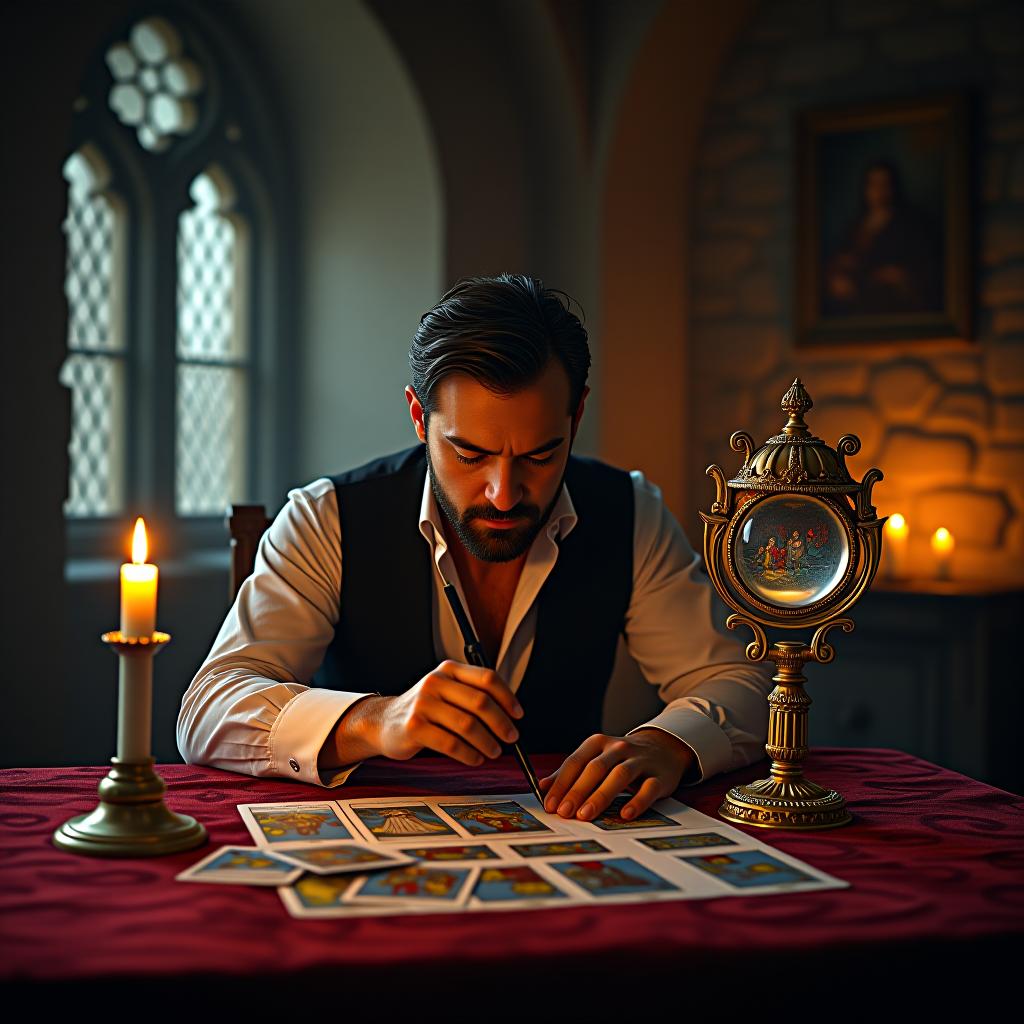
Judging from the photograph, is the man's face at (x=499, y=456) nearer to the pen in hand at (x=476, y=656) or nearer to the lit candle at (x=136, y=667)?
the pen in hand at (x=476, y=656)

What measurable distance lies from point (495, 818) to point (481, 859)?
19cm

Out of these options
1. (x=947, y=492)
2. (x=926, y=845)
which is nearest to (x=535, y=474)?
(x=926, y=845)

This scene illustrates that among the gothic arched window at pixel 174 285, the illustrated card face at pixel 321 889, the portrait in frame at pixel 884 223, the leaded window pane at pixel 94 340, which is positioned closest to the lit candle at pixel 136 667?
the illustrated card face at pixel 321 889

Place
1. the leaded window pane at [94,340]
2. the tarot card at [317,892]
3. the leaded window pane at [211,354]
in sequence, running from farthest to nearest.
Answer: the leaded window pane at [211,354] → the leaded window pane at [94,340] → the tarot card at [317,892]

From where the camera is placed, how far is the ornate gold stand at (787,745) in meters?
1.44

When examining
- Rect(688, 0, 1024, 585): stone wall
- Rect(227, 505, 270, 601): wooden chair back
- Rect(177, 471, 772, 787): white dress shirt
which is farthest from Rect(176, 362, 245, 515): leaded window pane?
Rect(177, 471, 772, 787): white dress shirt

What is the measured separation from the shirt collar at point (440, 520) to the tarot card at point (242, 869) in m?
0.92

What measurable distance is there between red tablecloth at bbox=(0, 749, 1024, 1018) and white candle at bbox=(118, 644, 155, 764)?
114mm

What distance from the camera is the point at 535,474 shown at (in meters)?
1.94

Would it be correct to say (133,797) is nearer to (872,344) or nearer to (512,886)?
(512,886)

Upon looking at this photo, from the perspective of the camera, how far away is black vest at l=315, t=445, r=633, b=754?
216 cm

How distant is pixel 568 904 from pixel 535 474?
92cm

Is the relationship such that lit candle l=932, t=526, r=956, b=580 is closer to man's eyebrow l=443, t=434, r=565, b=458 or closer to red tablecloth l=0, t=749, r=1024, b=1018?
man's eyebrow l=443, t=434, r=565, b=458

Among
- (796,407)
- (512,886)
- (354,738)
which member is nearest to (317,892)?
(512,886)
